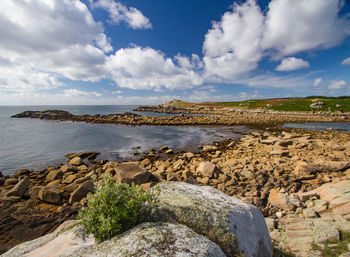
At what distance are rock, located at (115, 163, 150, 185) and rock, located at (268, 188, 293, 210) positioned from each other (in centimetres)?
697

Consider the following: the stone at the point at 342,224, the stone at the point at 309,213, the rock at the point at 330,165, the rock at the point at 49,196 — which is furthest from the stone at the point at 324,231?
the rock at the point at 49,196

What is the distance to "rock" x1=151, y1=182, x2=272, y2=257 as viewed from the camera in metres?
3.15

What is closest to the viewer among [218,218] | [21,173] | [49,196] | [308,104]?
[218,218]

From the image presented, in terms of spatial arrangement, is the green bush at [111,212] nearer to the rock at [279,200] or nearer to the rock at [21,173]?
the rock at [279,200]

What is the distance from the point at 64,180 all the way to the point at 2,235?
20.7 feet

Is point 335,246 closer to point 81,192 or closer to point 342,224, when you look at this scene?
point 342,224

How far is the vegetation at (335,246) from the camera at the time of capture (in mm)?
4094

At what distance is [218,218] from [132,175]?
7220 millimetres

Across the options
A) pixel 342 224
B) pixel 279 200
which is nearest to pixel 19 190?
pixel 279 200

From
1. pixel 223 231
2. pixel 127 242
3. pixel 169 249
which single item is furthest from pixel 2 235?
pixel 223 231

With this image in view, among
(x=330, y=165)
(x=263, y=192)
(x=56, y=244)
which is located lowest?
(x=263, y=192)

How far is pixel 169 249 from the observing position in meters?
2.31

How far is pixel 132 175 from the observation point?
9.48m

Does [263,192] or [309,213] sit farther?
[263,192]
